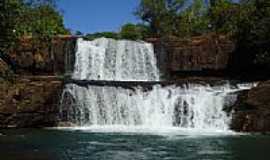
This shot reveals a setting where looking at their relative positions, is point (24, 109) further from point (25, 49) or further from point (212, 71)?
point (212, 71)

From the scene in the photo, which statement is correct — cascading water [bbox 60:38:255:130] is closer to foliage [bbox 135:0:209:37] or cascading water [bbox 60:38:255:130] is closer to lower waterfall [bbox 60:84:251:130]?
lower waterfall [bbox 60:84:251:130]

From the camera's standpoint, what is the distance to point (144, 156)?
57.6ft

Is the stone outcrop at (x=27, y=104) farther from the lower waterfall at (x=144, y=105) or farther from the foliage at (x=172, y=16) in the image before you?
the foliage at (x=172, y=16)

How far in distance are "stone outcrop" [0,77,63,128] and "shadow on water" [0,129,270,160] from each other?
2.65 metres

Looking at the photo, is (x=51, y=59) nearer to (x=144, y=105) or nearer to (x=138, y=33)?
(x=144, y=105)

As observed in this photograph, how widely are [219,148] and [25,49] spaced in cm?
2042

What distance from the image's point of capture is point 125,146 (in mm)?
20188

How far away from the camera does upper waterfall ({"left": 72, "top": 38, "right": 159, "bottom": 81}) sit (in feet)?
124

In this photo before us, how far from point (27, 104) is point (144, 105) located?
6.08 metres

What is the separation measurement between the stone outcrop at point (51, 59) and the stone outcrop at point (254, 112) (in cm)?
1434

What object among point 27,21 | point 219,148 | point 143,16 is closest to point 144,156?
point 219,148

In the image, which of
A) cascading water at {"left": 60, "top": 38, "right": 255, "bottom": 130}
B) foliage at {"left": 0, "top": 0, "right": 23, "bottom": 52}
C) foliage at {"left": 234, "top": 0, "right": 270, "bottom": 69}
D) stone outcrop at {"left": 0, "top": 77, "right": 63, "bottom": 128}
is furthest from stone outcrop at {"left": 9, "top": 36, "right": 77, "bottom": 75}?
foliage at {"left": 0, "top": 0, "right": 23, "bottom": 52}

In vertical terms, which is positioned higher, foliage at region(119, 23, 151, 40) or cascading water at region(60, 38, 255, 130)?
foliage at region(119, 23, 151, 40)

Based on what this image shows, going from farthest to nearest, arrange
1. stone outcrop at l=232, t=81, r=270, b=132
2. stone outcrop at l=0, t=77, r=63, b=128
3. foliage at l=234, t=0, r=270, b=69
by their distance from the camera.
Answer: foliage at l=234, t=0, r=270, b=69 < stone outcrop at l=0, t=77, r=63, b=128 < stone outcrop at l=232, t=81, r=270, b=132
